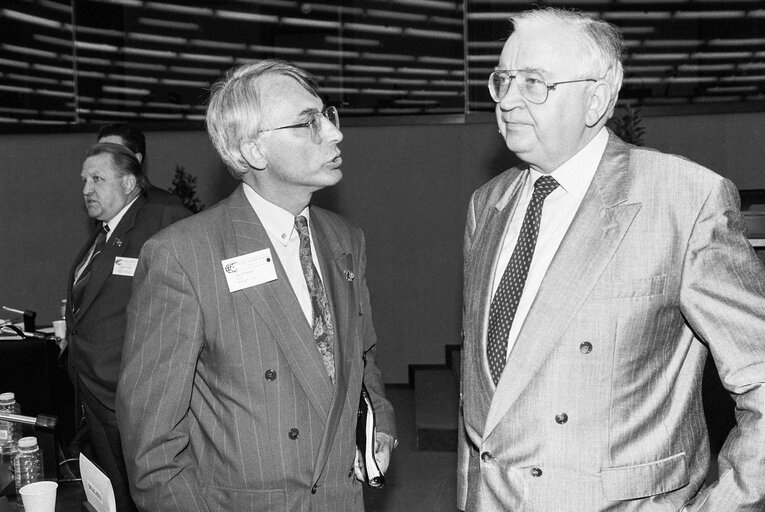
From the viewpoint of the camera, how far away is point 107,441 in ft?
12.3

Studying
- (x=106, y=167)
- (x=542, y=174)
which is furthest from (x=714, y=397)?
(x=106, y=167)

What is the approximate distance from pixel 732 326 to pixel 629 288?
0.20 metres

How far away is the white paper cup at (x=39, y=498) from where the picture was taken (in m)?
1.93

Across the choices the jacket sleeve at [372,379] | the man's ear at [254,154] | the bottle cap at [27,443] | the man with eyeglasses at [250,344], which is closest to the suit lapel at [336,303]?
the man with eyeglasses at [250,344]

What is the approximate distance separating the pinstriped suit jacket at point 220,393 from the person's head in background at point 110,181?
2093 mm

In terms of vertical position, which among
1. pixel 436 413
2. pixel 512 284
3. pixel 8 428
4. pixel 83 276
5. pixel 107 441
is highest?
pixel 512 284

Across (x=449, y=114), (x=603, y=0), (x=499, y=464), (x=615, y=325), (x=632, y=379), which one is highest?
(x=603, y=0)

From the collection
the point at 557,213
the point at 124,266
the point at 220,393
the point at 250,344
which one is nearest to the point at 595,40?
the point at 557,213

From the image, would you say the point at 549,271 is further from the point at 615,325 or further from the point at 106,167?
the point at 106,167

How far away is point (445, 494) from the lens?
14.3 feet

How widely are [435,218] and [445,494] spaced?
2596 mm

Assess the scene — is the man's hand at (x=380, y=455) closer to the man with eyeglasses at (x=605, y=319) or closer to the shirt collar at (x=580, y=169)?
the man with eyeglasses at (x=605, y=319)

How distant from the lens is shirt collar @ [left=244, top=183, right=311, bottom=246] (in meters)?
2.08

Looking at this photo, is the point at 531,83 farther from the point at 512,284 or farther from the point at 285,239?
the point at 285,239
